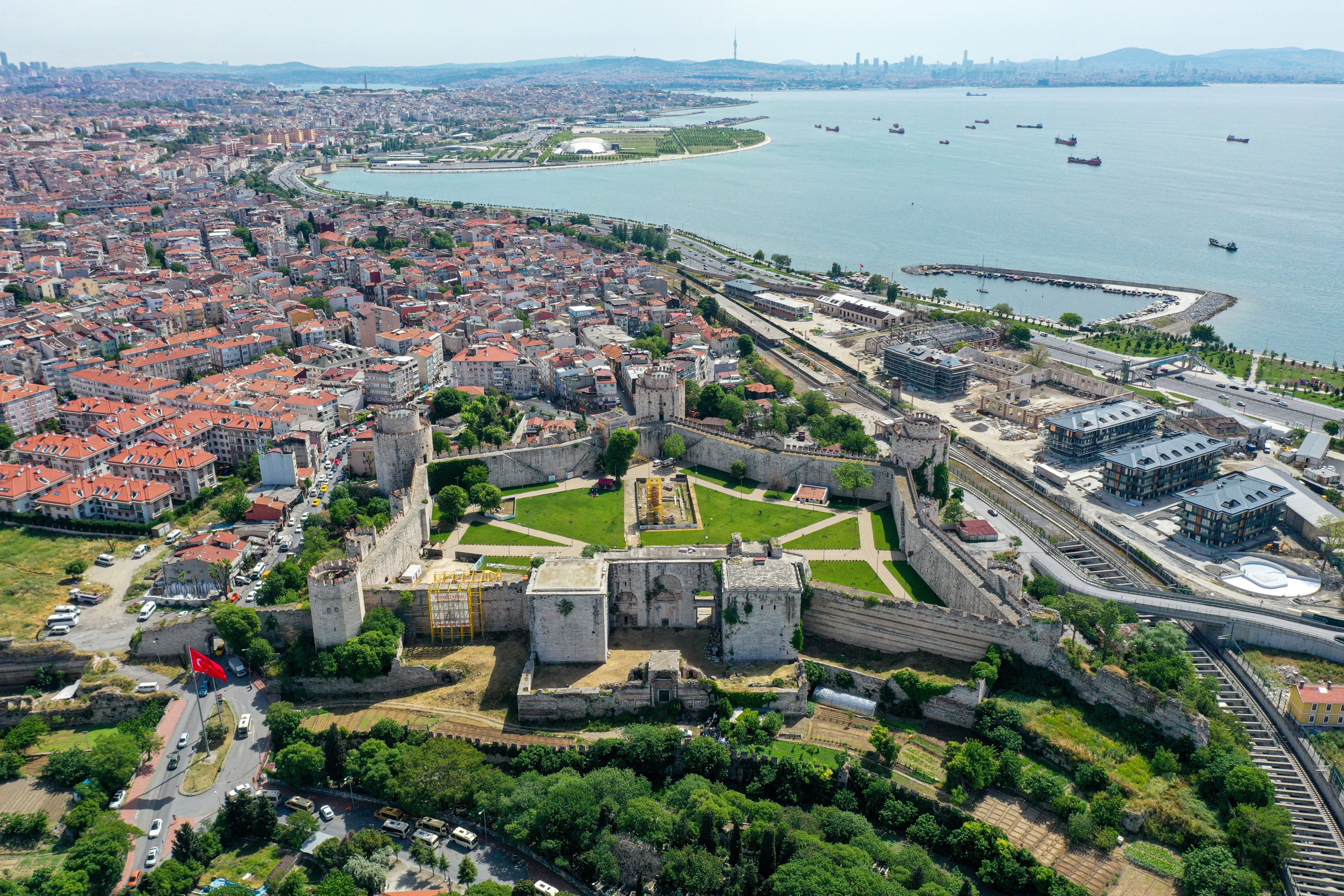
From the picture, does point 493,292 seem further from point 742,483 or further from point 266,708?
point 266,708

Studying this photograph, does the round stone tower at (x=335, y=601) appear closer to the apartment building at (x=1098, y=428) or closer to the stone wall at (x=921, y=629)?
the stone wall at (x=921, y=629)

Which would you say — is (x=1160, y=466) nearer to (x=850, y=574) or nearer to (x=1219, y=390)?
(x=850, y=574)

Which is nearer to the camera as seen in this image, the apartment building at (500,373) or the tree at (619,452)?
the tree at (619,452)

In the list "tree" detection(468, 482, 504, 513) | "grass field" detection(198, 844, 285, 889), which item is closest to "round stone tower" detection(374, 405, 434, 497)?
"tree" detection(468, 482, 504, 513)

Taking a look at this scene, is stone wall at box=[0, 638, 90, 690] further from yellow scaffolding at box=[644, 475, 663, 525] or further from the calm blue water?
the calm blue water

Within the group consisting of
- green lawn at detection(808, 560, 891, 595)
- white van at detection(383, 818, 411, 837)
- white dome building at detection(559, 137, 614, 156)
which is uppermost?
white dome building at detection(559, 137, 614, 156)

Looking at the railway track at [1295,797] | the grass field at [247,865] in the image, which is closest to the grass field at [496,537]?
the grass field at [247,865]

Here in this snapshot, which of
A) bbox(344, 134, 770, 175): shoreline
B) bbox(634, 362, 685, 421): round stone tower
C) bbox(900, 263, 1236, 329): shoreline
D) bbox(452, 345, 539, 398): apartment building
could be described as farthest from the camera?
bbox(344, 134, 770, 175): shoreline
